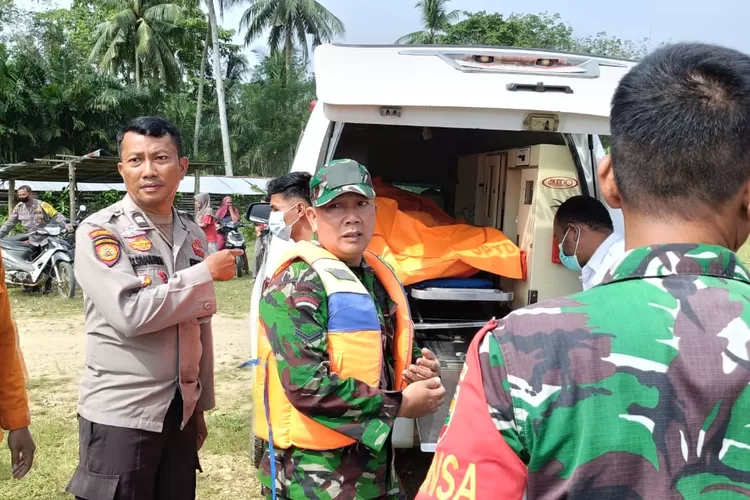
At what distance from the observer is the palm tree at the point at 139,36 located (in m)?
31.1

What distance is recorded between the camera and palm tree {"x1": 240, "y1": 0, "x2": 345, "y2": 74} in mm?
32500

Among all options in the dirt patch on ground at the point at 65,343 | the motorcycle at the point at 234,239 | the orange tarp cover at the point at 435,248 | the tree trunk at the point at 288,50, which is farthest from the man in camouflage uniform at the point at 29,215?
the tree trunk at the point at 288,50

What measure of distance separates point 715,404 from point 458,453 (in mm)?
330

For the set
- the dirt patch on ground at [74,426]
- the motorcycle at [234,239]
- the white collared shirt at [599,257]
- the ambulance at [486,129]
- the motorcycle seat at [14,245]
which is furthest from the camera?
the motorcycle at [234,239]

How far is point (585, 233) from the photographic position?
122 inches

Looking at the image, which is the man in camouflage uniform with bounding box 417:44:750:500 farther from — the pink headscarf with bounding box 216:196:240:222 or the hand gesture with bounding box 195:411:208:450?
the pink headscarf with bounding box 216:196:240:222

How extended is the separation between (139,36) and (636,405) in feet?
113

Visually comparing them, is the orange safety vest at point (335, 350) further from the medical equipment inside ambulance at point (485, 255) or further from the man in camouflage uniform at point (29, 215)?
the man in camouflage uniform at point (29, 215)

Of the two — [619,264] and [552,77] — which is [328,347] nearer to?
[619,264]

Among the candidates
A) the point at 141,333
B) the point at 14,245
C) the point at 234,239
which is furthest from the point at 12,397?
the point at 234,239

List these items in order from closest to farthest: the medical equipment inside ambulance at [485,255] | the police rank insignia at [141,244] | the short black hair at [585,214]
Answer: the police rank insignia at [141,244], the short black hair at [585,214], the medical equipment inside ambulance at [485,255]

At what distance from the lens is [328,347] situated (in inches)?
76.4

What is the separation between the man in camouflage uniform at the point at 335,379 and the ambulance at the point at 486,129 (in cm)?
77

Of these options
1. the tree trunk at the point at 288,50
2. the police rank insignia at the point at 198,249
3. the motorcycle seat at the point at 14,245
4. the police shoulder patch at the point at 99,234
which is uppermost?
the tree trunk at the point at 288,50
